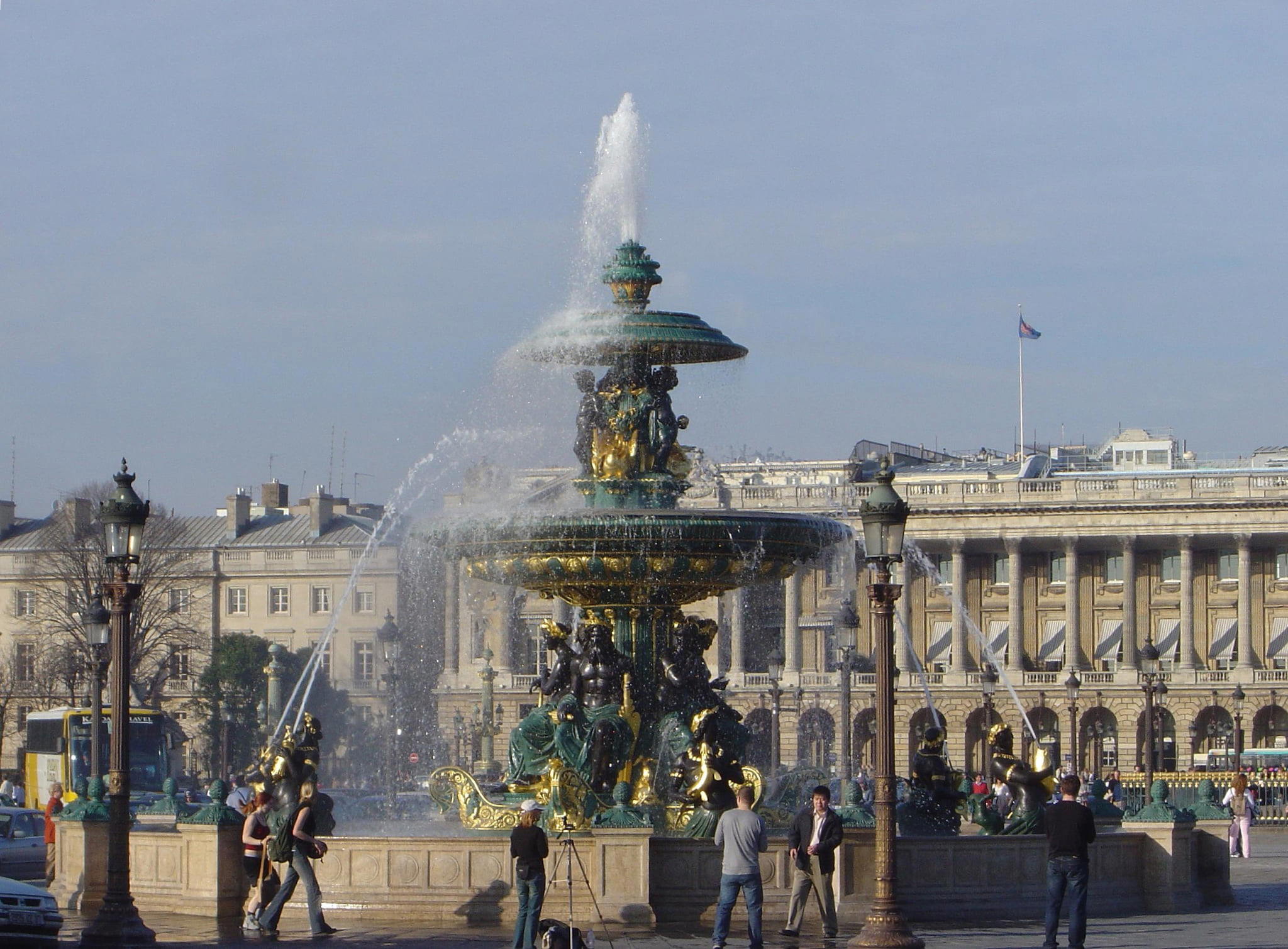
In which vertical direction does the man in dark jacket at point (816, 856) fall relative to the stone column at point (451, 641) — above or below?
below

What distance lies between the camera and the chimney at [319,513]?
113375mm

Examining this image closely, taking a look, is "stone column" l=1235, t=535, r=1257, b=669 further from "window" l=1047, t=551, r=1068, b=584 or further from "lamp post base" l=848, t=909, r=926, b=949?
"lamp post base" l=848, t=909, r=926, b=949

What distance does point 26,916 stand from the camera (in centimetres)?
2062

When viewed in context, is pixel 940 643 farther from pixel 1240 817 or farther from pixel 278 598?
pixel 1240 817

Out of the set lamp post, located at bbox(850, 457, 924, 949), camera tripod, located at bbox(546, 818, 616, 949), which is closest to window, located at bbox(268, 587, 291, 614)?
camera tripod, located at bbox(546, 818, 616, 949)

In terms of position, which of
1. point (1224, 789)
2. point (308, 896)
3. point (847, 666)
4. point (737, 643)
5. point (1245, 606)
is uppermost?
point (1245, 606)

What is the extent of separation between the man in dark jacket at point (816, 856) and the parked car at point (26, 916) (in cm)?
581

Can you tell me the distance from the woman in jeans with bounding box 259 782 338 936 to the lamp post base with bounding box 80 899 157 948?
1.43m

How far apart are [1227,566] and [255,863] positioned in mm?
90201

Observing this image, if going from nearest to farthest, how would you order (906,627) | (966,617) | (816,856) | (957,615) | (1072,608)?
1. (816,856)
2. (966,617)
3. (957,615)
4. (1072,608)
5. (906,627)

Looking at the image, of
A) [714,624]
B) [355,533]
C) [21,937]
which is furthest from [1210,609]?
[21,937]

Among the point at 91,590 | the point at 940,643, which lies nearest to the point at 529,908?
the point at 91,590

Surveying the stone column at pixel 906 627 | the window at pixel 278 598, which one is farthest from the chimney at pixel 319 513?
the stone column at pixel 906 627

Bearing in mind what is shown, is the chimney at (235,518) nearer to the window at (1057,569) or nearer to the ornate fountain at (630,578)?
the window at (1057,569)
